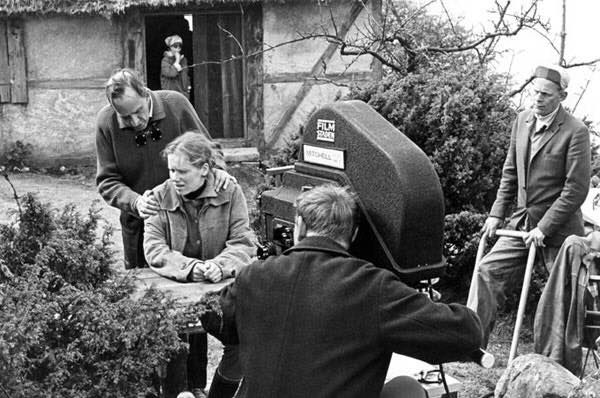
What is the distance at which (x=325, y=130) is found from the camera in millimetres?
4102

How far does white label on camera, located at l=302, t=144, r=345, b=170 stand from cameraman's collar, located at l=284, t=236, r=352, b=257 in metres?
0.82

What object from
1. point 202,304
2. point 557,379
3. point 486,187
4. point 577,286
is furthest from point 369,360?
point 486,187

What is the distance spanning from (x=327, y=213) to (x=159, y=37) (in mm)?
11724

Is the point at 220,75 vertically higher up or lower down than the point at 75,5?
lower down

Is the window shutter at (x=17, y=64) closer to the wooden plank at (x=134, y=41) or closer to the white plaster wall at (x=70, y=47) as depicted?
the white plaster wall at (x=70, y=47)

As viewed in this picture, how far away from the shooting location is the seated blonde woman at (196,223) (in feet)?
14.8

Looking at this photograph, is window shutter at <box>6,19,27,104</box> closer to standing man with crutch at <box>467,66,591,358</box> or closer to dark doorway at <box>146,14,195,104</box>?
dark doorway at <box>146,14,195,104</box>

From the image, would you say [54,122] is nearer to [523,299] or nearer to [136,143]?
[136,143]

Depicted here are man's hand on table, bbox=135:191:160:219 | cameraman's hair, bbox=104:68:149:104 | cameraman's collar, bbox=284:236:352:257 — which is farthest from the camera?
cameraman's hair, bbox=104:68:149:104

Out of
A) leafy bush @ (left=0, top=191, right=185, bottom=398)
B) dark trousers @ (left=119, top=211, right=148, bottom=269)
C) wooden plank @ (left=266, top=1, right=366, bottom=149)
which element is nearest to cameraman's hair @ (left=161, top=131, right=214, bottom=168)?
leafy bush @ (left=0, top=191, right=185, bottom=398)

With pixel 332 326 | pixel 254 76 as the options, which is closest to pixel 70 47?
pixel 254 76

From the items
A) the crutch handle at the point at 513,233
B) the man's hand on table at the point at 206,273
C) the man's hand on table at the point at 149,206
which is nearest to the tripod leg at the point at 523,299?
the crutch handle at the point at 513,233

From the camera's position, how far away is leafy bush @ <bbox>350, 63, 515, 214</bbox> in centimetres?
706

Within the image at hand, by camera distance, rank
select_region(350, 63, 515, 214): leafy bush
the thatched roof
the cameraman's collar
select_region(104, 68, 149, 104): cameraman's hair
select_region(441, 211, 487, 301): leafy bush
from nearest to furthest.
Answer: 1. the cameraman's collar
2. select_region(104, 68, 149, 104): cameraman's hair
3. select_region(441, 211, 487, 301): leafy bush
4. select_region(350, 63, 515, 214): leafy bush
5. the thatched roof
